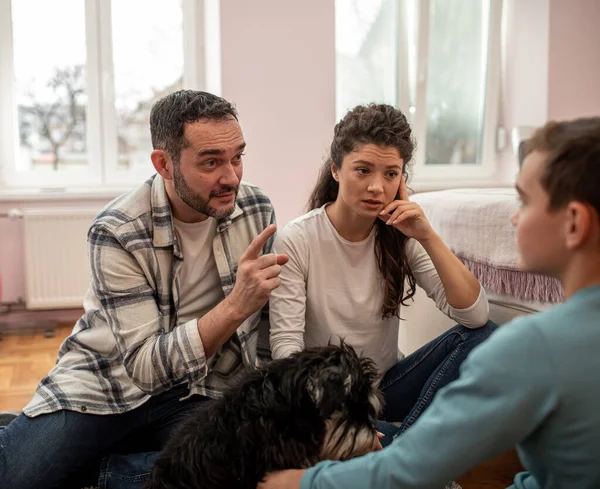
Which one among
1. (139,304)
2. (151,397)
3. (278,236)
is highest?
(278,236)

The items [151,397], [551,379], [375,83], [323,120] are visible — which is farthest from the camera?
[375,83]

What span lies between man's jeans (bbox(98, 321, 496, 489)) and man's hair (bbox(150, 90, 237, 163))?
83cm

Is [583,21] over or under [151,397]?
over

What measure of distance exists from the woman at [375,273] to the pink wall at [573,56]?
3234mm

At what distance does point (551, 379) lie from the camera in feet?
2.64

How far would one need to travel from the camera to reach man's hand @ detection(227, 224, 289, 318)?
Answer: 153cm

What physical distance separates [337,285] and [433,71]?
3.47 metres

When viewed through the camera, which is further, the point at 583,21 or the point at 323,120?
the point at 583,21

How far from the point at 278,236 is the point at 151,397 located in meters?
0.58

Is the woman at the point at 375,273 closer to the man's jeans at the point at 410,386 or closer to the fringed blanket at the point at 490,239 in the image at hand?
the man's jeans at the point at 410,386

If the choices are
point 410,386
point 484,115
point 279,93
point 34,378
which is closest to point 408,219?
A: point 410,386

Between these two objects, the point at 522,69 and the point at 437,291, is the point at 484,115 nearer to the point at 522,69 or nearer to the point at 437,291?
the point at 522,69

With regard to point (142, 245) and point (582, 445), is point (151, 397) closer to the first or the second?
point (142, 245)

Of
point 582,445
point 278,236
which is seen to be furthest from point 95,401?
point 582,445
